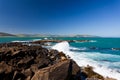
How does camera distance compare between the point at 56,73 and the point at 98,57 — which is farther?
the point at 98,57

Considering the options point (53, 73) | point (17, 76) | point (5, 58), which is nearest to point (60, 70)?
point (53, 73)

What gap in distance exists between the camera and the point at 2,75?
10805 millimetres

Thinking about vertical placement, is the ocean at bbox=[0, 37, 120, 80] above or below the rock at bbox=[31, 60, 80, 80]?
below

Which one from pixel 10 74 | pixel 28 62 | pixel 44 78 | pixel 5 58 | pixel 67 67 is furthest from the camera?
pixel 5 58

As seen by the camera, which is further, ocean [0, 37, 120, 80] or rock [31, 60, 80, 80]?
ocean [0, 37, 120, 80]

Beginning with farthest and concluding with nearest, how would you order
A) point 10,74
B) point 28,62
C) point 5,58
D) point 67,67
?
point 5,58, point 28,62, point 10,74, point 67,67

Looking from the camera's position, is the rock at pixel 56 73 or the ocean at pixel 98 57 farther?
the ocean at pixel 98 57

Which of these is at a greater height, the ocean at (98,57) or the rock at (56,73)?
the rock at (56,73)

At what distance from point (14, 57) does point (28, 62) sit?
248 centimetres

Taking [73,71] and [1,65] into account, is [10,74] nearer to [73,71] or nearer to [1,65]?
[1,65]

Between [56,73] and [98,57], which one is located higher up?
[56,73]

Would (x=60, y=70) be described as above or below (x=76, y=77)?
above

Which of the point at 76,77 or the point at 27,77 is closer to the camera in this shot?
the point at 27,77

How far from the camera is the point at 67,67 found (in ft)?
33.8
